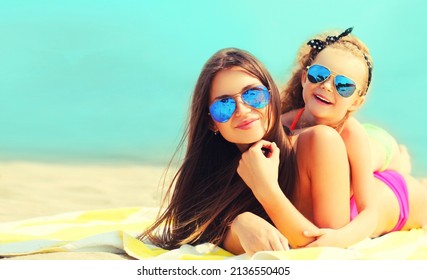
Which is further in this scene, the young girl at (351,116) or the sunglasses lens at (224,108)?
the young girl at (351,116)

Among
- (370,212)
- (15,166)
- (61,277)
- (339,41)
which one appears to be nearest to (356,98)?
(339,41)

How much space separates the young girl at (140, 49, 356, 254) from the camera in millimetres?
2816

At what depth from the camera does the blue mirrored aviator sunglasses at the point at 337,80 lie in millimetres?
3143

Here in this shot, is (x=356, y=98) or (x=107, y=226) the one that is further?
(x=107, y=226)

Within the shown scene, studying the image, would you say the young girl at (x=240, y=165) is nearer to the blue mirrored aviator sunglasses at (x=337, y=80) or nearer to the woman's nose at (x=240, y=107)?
the woman's nose at (x=240, y=107)

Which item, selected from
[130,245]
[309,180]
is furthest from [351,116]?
[130,245]

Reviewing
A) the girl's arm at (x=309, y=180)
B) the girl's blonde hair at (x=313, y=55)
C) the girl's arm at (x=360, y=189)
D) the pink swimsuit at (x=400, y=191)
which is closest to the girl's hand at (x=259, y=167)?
the girl's arm at (x=309, y=180)

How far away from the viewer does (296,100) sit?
380cm

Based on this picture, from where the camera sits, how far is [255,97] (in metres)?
2.88

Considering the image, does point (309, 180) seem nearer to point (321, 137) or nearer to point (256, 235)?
point (321, 137)

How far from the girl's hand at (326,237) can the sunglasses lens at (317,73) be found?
29.6 inches

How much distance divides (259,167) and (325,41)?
0.93 metres

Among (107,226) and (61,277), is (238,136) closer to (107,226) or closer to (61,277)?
(61,277)

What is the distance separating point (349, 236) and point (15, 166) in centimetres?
642
